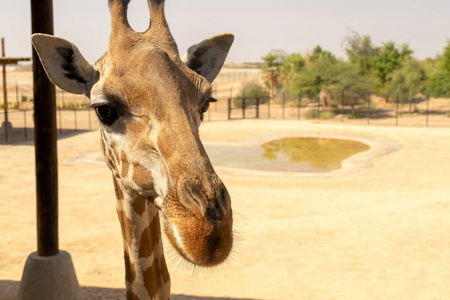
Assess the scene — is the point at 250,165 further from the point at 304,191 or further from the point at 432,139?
the point at 432,139

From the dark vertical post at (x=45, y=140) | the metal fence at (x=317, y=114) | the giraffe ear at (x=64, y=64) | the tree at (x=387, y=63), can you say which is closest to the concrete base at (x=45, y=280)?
the dark vertical post at (x=45, y=140)

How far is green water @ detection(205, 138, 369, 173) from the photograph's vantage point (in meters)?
19.6

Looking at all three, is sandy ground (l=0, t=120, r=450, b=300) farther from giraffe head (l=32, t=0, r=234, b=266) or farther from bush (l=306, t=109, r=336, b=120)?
bush (l=306, t=109, r=336, b=120)

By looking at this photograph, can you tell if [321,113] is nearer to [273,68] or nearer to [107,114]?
[273,68]

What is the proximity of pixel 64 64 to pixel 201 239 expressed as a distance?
1.61 metres

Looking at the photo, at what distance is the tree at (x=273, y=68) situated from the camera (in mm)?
66375

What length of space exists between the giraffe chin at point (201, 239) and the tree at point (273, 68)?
208 ft

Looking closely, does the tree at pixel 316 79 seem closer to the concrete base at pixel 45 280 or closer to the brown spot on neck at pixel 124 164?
the concrete base at pixel 45 280

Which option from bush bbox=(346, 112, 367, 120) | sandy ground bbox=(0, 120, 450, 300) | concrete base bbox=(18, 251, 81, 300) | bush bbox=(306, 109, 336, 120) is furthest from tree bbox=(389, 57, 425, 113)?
concrete base bbox=(18, 251, 81, 300)

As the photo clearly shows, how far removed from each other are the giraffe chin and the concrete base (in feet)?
14.0

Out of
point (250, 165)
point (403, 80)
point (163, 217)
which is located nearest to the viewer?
point (163, 217)

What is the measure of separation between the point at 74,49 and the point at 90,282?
570cm

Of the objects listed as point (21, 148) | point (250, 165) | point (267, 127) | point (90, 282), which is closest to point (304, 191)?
point (250, 165)

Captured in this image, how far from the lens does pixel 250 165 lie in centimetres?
1970
